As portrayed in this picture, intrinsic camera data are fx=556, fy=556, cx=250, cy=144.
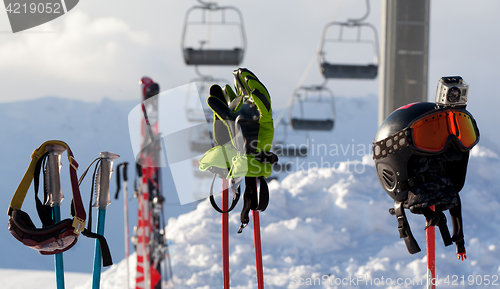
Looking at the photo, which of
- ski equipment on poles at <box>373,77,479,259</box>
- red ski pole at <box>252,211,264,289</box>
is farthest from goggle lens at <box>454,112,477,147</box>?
red ski pole at <box>252,211,264,289</box>

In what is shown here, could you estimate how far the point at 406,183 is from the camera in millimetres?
2645

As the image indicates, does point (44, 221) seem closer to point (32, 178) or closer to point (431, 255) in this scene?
point (32, 178)

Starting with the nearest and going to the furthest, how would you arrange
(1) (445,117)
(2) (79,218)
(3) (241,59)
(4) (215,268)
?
(2) (79,218)
(1) (445,117)
(3) (241,59)
(4) (215,268)

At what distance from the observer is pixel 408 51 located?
7.10 metres

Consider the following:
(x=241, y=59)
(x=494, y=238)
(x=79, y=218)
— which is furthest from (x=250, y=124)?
(x=494, y=238)

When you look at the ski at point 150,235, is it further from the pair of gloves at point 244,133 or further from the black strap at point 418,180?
the black strap at point 418,180

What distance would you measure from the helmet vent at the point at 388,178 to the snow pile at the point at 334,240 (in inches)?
156

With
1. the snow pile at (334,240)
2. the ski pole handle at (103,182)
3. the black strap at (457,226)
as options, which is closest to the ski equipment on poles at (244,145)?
the ski pole handle at (103,182)

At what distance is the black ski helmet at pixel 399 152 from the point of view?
2.61m

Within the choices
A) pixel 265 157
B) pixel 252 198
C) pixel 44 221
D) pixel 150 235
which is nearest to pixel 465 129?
pixel 265 157

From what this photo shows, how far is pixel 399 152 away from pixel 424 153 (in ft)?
0.37

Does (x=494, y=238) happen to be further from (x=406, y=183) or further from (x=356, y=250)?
(x=406, y=183)

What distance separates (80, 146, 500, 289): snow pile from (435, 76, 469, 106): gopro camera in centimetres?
418

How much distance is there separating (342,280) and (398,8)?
3509 millimetres
